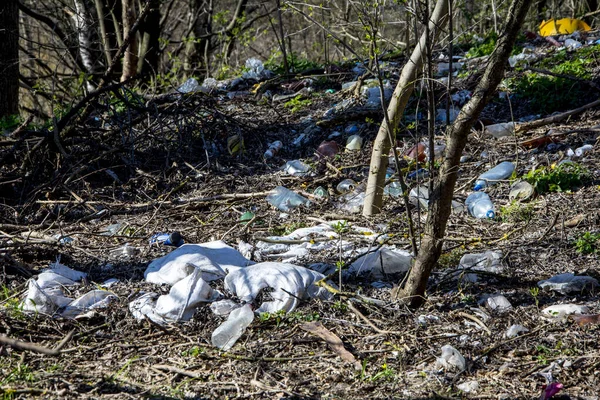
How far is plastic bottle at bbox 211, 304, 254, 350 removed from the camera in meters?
2.94

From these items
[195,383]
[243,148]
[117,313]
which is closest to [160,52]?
[243,148]

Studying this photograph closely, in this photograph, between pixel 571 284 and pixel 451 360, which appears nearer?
pixel 451 360

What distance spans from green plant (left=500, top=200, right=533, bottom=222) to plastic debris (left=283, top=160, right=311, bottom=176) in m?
1.72

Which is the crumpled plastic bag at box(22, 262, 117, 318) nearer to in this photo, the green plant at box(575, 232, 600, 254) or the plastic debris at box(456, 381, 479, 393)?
the plastic debris at box(456, 381, 479, 393)

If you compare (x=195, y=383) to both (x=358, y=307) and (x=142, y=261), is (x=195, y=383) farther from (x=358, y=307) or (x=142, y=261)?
(x=142, y=261)

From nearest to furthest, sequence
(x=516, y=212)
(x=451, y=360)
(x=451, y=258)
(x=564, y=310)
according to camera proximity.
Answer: (x=451, y=360) → (x=564, y=310) → (x=451, y=258) → (x=516, y=212)

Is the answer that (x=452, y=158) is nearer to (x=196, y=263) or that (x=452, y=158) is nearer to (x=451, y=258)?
(x=451, y=258)

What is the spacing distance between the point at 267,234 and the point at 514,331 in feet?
6.06

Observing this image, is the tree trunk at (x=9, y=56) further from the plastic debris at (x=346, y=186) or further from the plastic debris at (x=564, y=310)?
the plastic debris at (x=564, y=310)

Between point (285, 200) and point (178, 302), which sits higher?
point (178, 302)

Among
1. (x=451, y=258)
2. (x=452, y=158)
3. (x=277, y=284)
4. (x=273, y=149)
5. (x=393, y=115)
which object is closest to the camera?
(x=452, y=158)

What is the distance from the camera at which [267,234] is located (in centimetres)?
429

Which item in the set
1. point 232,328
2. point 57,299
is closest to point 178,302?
point 232,328

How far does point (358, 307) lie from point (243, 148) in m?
3.00
